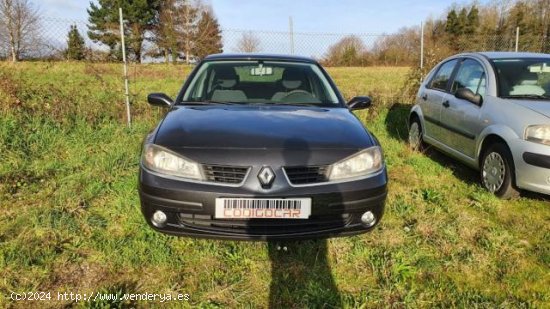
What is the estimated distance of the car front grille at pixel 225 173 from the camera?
8.72ft

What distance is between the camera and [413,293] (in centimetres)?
266

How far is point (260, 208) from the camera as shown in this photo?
2.61 metres

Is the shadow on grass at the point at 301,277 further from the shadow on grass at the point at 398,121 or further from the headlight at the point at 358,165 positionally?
the shadow on grass at the point at 398,121

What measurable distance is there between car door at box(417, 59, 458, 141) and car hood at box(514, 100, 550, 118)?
1.30 m

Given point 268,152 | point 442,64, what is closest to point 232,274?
point 268,152

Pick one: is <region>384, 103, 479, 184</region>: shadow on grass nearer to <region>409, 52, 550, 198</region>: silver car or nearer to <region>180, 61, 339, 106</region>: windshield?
<region>409, 52, 550, 198</region>: silver car

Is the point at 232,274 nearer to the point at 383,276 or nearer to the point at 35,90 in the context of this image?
the point at 383,276

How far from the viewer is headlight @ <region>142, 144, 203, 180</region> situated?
2.71 meters

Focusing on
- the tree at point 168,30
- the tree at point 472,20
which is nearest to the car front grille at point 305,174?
the tree at point 168,30

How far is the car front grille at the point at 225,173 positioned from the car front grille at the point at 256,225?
9.5 inches

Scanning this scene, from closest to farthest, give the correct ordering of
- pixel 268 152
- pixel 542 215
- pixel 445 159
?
pixel 268 152
pixel 542 215
pixel 445 159

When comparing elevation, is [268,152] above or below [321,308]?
Result: above

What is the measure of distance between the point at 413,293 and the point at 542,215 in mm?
2093

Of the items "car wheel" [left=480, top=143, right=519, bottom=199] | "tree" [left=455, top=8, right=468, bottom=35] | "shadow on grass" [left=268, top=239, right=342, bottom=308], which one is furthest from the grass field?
"tree" [left=455, top=8, right=468, bottom=35]
